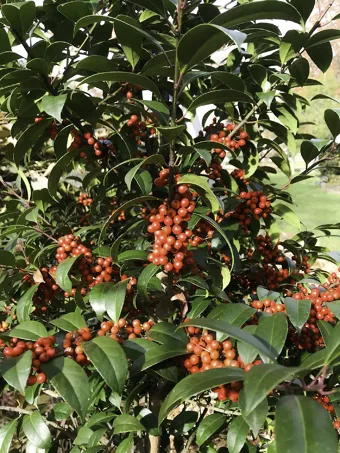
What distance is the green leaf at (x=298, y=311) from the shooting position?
A: 899 mm

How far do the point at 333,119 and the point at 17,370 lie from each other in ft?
3.60

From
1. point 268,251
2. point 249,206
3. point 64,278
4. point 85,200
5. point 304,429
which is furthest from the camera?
point 85,200

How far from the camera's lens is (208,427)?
115 centimetres

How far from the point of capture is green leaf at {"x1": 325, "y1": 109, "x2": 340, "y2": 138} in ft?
3.85

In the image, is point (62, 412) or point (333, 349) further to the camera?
point (62, 412)

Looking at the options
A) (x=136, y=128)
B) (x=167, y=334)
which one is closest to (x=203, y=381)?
(x=167, y=334)

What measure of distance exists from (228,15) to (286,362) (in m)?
0.93

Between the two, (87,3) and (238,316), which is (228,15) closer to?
(87,3)

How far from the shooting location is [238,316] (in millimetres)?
957

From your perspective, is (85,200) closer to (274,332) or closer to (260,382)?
(274,332)

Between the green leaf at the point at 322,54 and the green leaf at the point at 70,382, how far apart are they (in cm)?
104

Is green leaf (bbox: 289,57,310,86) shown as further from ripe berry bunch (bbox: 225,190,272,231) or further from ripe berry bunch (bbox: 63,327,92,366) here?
ripe berry bunch (bbox: 63,327,92,366)

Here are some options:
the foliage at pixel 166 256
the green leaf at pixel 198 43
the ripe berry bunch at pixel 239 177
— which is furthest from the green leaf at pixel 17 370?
the ripe berry bunch at pixel 239 177

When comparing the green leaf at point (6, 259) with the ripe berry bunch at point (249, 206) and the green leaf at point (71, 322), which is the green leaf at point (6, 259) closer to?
the green leaf at point (71, 322)
